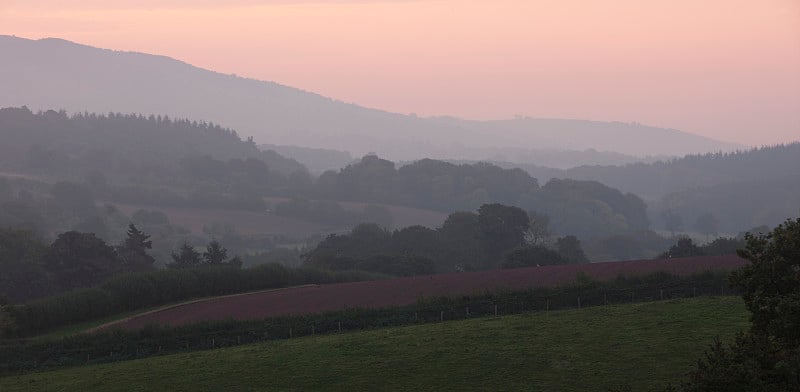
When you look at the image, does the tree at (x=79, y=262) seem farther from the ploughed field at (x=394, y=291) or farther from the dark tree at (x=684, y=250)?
the dark tree at (x=684, y=250)

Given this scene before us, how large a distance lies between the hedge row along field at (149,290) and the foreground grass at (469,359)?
69.6 feet

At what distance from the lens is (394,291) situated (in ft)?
274

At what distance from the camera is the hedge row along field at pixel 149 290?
275 ft

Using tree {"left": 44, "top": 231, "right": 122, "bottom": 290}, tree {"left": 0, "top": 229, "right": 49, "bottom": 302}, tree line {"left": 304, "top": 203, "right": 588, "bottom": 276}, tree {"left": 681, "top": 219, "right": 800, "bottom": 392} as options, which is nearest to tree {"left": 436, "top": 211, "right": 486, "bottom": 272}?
tree line {"left": 304, "top": 203, "right": 588, "bottom": 276}

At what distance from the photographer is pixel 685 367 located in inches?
2067

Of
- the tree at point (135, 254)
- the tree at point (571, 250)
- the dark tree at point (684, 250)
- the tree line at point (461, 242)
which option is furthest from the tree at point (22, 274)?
the dark tree at point (684, 250)

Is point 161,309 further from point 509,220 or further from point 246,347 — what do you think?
point 509,220

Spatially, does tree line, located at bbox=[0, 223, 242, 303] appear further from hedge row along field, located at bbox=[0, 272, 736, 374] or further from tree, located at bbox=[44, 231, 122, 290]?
hedge row along field, located at bbox=[0, 272, 736, 374]

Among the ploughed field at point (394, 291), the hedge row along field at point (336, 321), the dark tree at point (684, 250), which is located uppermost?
the dark tree at point (684, 250)

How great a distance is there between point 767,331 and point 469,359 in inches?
977

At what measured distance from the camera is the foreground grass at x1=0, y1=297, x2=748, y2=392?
53719 millimetres

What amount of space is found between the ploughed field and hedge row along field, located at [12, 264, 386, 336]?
15.2 ft

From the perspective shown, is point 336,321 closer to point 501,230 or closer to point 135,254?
point 135,254

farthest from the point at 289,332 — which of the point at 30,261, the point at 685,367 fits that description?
the point at 30,261
